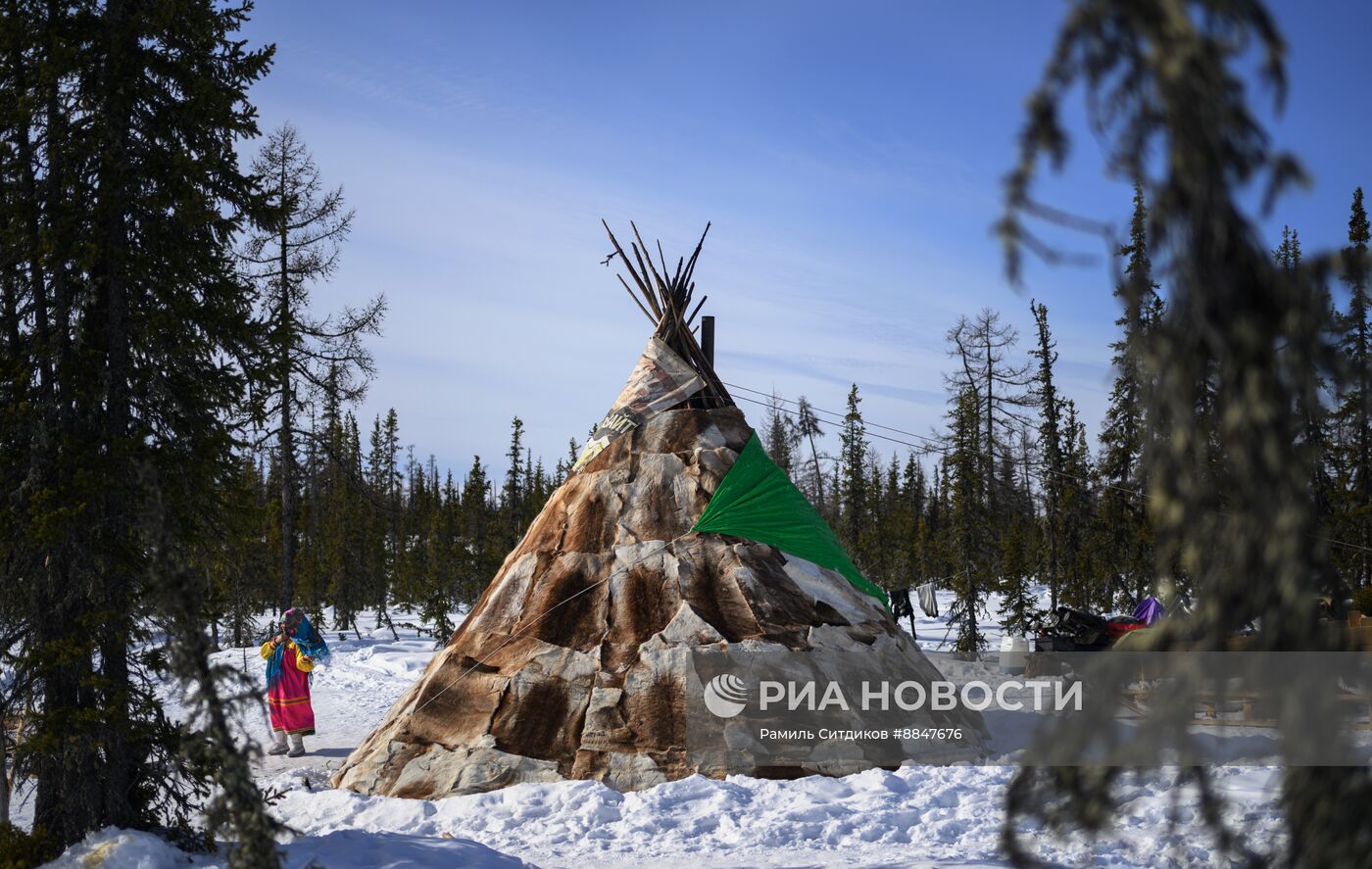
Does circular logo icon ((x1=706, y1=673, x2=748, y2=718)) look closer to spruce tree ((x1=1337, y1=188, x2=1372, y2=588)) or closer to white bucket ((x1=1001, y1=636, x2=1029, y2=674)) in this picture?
white bucket ((x1=1001, y1=636, x2=1029, y2=674))

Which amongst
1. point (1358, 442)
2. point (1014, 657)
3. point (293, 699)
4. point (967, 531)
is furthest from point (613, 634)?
point (1358, 442)

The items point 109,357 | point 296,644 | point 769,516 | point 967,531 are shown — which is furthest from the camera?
point 967,531

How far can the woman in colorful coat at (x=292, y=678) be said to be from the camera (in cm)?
1152

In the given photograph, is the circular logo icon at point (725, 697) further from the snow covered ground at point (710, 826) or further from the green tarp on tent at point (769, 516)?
the green tarp on tent at point (769, 516)

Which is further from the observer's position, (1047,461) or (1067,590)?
(1047,461)

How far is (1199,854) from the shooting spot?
6.60 metres

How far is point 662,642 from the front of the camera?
8984 millimetres

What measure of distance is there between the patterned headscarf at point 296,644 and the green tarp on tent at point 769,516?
206 inches

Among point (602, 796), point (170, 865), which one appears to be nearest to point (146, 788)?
point (170, 865)

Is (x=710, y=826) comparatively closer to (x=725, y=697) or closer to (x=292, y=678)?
(x=725, y=697)

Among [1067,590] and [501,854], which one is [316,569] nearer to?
[1067,590]

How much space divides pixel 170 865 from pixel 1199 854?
6884 mm

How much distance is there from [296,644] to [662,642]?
17.3 ft

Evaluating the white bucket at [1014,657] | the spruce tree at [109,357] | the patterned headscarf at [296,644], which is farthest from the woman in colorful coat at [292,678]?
the white bucket at [1014,657]
